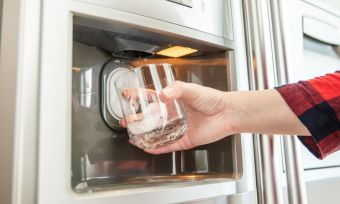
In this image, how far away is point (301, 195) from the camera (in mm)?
715

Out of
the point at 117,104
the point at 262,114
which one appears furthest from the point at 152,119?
the point at 262,114

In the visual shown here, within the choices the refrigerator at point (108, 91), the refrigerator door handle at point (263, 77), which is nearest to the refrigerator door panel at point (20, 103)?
the refrigerator at point (108, 91)

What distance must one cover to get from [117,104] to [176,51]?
6.3 inches

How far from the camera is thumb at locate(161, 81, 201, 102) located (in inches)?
22.1

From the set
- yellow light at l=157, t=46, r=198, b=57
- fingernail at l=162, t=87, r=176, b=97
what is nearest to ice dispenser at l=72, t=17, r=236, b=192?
yellow light at l=157, t=46, r=198, b=57

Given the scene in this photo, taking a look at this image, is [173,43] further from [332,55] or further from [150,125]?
[332,55]

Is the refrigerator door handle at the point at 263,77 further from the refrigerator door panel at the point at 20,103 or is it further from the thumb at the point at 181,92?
the refrigerator door panel at the point at 20,103

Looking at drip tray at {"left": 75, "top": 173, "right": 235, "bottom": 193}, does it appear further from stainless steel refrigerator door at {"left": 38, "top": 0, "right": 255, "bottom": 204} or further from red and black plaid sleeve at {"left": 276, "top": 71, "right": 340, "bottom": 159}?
red and black plaid sleeve at {"left": 276, "top": 71, "right": 340, "bottom": 159}

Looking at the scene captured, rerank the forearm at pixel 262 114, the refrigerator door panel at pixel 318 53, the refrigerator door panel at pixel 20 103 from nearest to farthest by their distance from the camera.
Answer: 1. the refrigerator door panel at pixel 20 103
2. the forearm at pixel 262 114
3. the refrigerator door panel at pixel 318 53

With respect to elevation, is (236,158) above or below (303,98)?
below

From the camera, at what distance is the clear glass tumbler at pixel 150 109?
56cm

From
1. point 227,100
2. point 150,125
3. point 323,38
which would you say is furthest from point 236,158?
point 323,38

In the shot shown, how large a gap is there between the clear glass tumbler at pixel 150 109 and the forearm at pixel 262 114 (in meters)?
0.13

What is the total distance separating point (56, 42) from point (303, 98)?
1.40 feet
